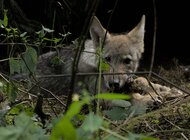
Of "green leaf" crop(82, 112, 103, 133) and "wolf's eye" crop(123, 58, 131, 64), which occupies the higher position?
"green leaf" crop(82, 112, 103, 133)

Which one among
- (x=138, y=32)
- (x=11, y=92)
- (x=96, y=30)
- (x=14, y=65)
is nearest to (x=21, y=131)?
(x=11, y=92)

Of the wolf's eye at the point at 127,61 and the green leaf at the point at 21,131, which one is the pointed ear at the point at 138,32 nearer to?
the wolf's eye at the point at 127,61

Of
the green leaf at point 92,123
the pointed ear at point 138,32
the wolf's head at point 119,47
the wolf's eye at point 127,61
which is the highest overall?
the green leaf at point 92,123

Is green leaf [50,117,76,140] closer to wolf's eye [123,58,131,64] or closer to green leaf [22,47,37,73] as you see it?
green leaf [22,47,37,73]

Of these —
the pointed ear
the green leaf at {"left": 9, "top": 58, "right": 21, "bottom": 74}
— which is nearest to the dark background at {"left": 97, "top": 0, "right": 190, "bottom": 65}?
the pointed ear

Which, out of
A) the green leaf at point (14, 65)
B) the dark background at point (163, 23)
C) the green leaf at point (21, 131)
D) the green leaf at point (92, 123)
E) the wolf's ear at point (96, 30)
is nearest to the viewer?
the green leaf at point (92, 123)

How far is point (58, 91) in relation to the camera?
6555 mm

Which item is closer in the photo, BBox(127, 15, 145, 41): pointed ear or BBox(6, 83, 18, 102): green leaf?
BBox(6, 83, 18, 102): green leaf

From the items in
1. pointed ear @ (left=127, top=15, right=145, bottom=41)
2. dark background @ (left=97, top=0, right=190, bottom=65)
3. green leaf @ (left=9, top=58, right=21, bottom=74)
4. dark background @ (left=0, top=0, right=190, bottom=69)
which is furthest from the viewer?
dark background @ (left=97, top=0, right=190, bottom=65)

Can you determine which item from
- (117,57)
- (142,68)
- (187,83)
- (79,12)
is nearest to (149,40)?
(142,68)

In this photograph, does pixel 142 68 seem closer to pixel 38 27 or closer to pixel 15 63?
pixel 38 27

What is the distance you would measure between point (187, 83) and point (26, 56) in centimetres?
415

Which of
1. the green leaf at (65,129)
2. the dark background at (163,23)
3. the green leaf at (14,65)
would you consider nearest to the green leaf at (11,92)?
the green leaf at (14,65)

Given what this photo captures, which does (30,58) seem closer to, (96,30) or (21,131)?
(21,131)
